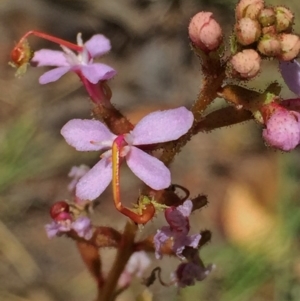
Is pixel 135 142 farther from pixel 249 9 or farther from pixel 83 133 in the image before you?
pixel 249 9

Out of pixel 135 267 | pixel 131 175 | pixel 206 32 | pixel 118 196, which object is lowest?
pixel 131 175

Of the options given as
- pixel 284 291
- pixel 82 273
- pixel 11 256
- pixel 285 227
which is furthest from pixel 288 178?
pixel 11 256

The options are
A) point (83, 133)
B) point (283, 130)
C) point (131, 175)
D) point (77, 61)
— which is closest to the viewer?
point (283, 130)

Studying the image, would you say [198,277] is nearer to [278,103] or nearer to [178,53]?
[278,103]

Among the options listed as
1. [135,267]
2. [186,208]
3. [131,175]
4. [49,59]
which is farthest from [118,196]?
[131,175]

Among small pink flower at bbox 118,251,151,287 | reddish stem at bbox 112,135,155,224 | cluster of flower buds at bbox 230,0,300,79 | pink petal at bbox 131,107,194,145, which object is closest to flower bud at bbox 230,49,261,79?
cluster of flower buds at bbox 230,0,300,79

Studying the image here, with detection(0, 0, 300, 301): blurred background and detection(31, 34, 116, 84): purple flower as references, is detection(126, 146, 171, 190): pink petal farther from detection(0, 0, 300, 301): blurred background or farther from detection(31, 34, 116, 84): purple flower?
detection(0, 0, 300, 301): blurred background

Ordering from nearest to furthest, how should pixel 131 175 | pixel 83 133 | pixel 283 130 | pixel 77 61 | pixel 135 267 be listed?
pixel 283 130 → pixel 83 133 → pixel 77 61 → pixel 135 267 → pixel 131 175
